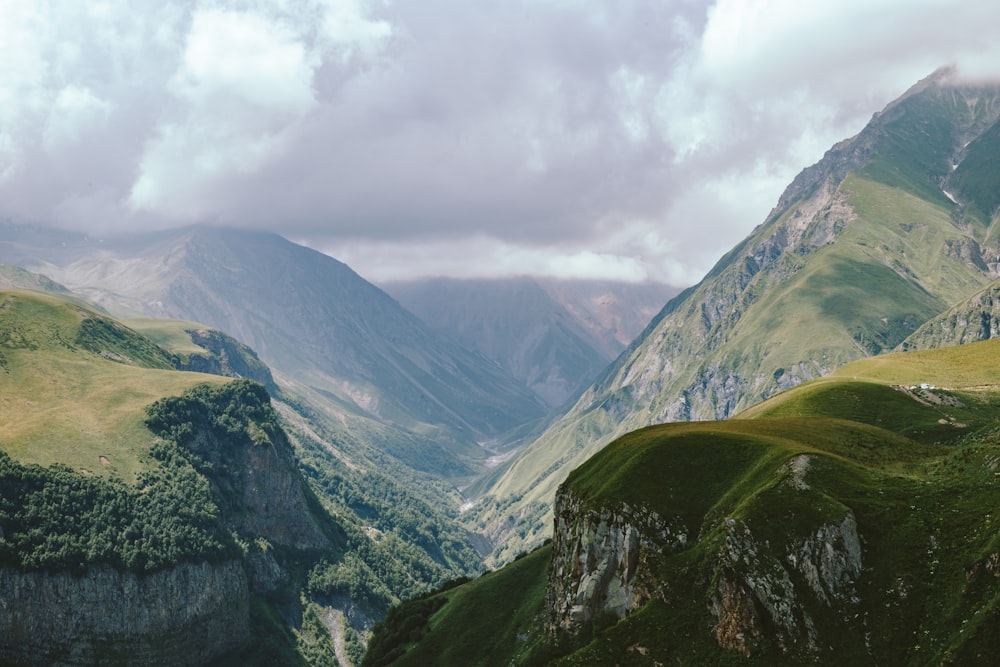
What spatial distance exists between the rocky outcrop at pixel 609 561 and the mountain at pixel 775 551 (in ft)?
0.72

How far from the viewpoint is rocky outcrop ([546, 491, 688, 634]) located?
85.4 meters

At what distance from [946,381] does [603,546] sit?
141655 mm

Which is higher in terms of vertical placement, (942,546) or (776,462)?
(776,462)

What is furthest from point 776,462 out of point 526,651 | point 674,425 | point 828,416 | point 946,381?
point 946,381

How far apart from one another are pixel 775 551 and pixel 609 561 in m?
24.0

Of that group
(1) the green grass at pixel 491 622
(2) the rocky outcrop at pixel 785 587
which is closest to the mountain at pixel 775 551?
(2) the rocky outcrop at pixel 785 587

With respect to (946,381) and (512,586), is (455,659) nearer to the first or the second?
(512,586)

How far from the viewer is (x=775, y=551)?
73.1 meters

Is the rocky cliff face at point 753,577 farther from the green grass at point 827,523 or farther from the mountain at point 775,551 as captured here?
the green grass at point 827,523

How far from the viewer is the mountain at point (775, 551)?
6612 centimetres

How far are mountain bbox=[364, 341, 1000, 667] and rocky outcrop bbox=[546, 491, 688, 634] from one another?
0.72 feet

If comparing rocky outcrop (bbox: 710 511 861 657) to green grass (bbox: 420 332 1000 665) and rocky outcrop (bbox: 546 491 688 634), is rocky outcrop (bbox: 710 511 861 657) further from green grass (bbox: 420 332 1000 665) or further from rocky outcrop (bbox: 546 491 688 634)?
rocky outcrop (bbox: 546 491 688 634)

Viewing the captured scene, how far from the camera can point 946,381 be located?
189500 millimetres

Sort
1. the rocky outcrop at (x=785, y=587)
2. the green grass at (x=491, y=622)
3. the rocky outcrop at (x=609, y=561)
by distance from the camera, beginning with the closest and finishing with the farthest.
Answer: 1. the rocky outcrop at (x=785, y=587)
2. the rocky outcrop at (x=609, y=561)
3. the green grass at (x=491, y=622)
